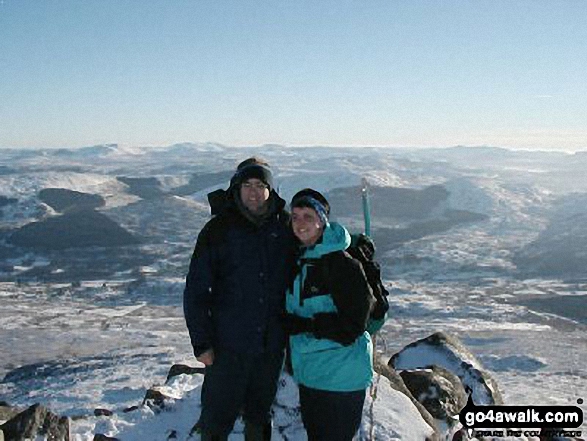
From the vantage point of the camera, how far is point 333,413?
494 centimetres

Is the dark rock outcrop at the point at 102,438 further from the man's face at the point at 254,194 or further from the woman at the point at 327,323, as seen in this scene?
the man's face at the point at 254,194

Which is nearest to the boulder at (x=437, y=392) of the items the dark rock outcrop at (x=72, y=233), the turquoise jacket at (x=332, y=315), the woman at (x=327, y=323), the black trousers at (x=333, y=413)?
the black trousers at (x=333, y=413)

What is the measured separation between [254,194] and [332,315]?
123cm

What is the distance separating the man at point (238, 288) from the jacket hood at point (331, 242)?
0.37 meters

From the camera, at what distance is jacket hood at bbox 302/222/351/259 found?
15.6 feet

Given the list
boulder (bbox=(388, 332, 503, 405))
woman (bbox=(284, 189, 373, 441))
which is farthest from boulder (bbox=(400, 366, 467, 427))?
woman (bbox=(284, 189, 373, 441))

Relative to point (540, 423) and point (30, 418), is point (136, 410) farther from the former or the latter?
point (540, 423)

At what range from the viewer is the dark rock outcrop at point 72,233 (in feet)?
545

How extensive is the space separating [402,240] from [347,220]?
23526 millimetres

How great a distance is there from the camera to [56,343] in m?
86.7

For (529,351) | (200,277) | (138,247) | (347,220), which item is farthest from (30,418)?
(347,220)

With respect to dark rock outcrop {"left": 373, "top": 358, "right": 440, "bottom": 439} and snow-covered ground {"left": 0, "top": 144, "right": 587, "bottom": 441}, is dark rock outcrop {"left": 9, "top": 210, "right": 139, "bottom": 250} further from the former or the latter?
dark rock outcrop {"left": 373, "top": 358, "right": 440, "bottom": 439}

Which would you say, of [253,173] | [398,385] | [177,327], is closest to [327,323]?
[253,173]

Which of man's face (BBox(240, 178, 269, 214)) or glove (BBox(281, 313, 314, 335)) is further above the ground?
man's face (BBox(240, 178, 269, 214))
